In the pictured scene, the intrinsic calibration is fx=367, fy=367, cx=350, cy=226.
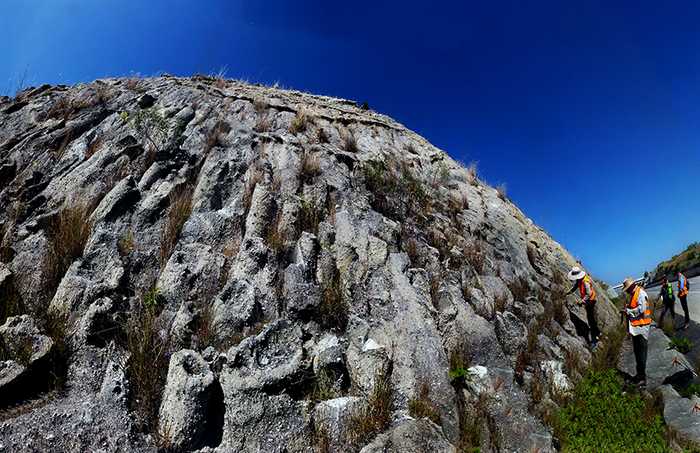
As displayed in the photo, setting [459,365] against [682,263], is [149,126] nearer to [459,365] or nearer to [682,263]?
[459,365]

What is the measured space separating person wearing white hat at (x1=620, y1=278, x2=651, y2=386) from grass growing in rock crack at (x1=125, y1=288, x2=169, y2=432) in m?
10.0

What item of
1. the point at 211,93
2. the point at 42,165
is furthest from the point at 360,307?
A: the point at 211,93

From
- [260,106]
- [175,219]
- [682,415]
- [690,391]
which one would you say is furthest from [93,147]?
[690,391]

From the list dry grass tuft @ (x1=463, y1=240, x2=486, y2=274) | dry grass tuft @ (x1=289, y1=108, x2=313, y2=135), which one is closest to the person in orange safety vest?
dry grass tuft @ (x1=463, y1=240, x2=486, y2=274)

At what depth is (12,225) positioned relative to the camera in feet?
23.7

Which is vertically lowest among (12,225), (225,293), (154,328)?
(154,328)

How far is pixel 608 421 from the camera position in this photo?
7270 millimetres

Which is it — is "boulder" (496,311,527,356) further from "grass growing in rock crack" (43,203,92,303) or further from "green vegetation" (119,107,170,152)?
"green vegetation" (119,107,170,152)

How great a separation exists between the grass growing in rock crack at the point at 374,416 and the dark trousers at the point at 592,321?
7.27m

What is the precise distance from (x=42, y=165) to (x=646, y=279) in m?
38.4

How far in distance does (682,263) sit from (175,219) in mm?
34164

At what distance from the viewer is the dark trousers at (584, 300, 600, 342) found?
10125 mm

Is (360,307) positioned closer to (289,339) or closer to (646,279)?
(289,339)

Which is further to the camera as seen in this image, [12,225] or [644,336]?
[644,336]
